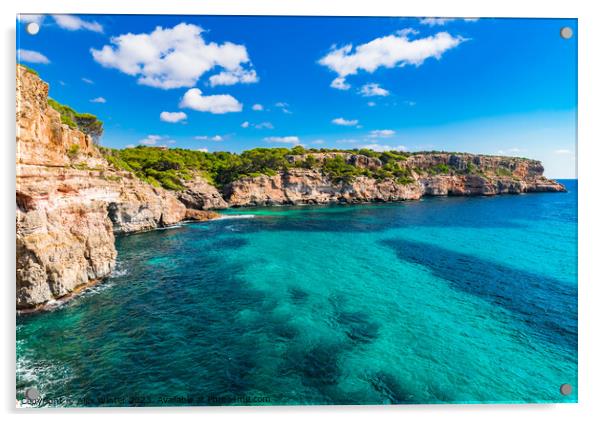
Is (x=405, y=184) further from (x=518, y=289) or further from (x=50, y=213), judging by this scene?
(x=50, y=213)

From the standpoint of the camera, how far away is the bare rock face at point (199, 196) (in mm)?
34831

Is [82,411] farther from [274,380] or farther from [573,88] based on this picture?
[573,88]

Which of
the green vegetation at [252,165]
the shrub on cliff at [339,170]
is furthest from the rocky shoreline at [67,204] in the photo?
the shrub on cliff at [339,170]

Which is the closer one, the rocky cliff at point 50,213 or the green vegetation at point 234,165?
the rocky cliff at point 50,213

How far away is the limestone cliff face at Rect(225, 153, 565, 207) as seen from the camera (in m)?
44.9

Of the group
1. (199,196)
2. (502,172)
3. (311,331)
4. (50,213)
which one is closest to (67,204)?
(50,213)

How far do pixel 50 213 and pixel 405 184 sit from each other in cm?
5078

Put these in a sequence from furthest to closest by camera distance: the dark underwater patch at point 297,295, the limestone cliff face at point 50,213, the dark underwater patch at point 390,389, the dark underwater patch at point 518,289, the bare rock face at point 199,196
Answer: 1. the bare rock face at point 199,196
2. the dark underwater patch at point 297,295
3. the dark underwater patch at point 518,289
4. the limestone cliff face at point 50,213
5. the dark underwater patch at point 390,389

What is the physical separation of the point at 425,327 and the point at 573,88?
657 centimetres

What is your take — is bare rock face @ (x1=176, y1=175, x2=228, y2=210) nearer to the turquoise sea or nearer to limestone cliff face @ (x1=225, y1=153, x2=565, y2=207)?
limestone cliff face @ (x1=225, y1=153, x2=565, y2=207)

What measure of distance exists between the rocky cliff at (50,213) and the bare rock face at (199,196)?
20.5m

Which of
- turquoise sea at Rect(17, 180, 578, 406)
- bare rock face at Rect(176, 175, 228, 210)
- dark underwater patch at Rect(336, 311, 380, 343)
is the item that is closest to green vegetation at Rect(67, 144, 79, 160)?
turquoise sea at Rect(17, 180, 578, 406)

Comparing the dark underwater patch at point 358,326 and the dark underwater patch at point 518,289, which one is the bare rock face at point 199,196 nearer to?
the dark underwater patch at point 518,289
